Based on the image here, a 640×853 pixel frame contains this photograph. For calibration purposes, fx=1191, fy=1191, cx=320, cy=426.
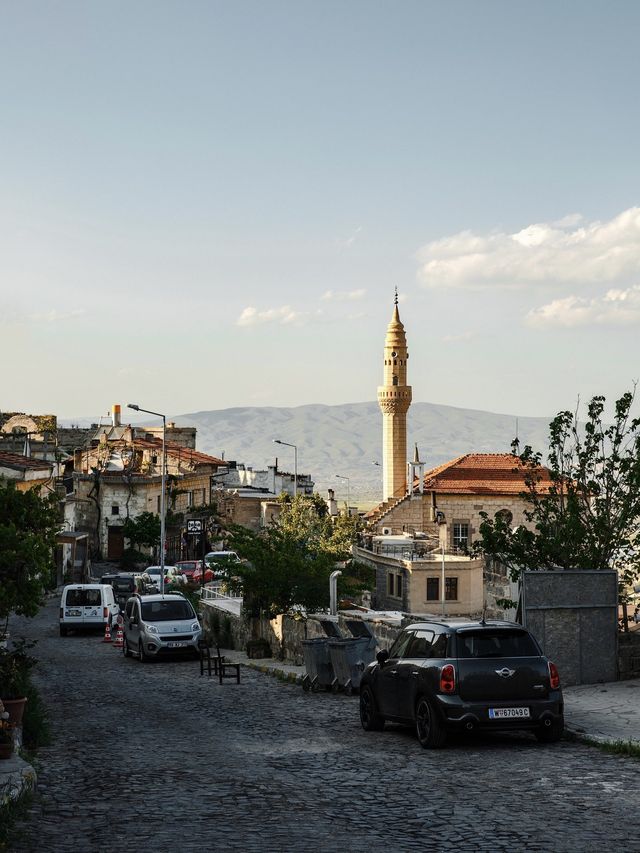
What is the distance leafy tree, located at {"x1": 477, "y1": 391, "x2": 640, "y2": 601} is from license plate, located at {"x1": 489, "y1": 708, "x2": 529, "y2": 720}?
29.1 feet

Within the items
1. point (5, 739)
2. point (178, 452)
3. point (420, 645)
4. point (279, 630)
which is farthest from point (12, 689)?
point (178, 452)

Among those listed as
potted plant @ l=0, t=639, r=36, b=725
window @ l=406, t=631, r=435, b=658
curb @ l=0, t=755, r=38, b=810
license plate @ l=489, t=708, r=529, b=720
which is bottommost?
curb @ l=0, t=755, r=38, b=810

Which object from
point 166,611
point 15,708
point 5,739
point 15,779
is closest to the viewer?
point 15,779

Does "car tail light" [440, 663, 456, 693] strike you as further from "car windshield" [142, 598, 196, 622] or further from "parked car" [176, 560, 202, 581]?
"parked car" [176, 560, 202, 581]

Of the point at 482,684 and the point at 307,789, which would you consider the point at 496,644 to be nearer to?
the point at 482,684

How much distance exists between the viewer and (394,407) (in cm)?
13788

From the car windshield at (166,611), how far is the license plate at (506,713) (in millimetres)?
19082

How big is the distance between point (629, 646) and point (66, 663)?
55.2 feet

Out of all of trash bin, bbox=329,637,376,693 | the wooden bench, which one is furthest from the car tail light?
the wooden bench

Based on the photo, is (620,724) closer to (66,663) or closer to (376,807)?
(376,807)

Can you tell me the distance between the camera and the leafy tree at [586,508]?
75.6 ft

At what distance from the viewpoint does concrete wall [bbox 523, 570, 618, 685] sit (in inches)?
740

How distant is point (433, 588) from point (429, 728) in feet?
205

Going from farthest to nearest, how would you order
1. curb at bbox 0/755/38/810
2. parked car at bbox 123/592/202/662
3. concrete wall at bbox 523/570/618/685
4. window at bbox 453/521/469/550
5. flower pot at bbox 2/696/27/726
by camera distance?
window at bbox 453/521/469/550 → parked car at bbox 123/592/202/662 → concrete wall at bbox 523/570/618/685 → flower pot at bbox 2/696/27/726 → curb at bbox 0/755/38/810
